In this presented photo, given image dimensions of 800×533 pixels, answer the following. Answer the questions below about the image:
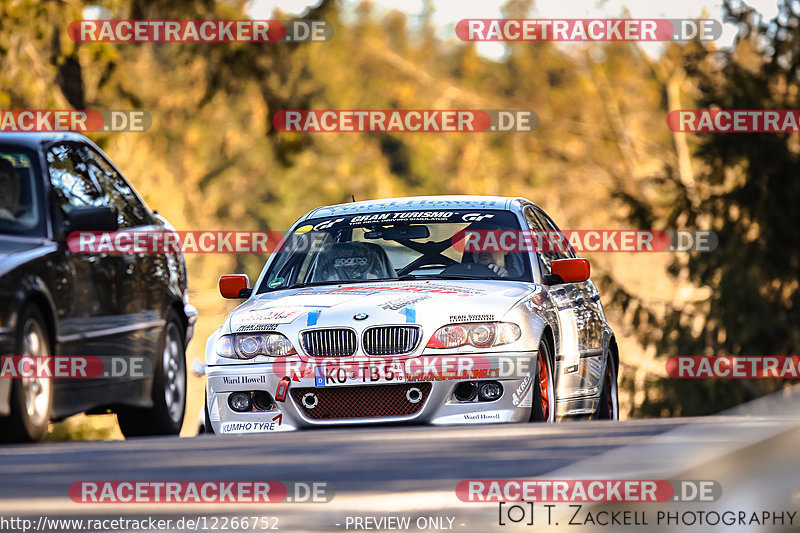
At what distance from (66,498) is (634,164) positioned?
41829 millimetres

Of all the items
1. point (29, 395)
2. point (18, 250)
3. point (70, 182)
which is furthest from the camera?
point (70, 182)

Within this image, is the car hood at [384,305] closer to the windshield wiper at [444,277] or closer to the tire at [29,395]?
the windshield wiper at [444,277]

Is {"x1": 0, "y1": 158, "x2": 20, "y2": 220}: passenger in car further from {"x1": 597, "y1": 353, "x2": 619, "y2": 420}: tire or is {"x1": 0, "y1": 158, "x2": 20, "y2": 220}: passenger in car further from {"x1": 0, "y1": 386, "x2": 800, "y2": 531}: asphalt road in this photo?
{"x1": 597, "y1": 353, "x2": 619, "y2": 420}: tire

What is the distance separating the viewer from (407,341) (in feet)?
28.9

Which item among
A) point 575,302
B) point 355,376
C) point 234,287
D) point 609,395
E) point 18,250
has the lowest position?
point 609,395

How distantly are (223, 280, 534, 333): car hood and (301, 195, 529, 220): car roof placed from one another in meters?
0.90

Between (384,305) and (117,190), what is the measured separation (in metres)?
2.32

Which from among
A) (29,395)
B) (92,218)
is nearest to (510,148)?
(92,218)

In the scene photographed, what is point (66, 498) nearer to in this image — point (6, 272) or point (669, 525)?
point (669, 525)

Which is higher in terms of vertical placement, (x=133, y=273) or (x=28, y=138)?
(x=28, y=138)

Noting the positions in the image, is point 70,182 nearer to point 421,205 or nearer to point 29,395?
point 29,395

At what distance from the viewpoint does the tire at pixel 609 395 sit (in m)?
10.6

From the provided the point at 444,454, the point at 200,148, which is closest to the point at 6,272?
the point at 444,454

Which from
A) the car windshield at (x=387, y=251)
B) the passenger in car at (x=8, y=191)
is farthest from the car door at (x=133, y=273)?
the passenger in car at (x=8, y=191)
